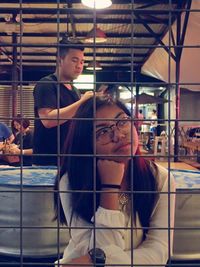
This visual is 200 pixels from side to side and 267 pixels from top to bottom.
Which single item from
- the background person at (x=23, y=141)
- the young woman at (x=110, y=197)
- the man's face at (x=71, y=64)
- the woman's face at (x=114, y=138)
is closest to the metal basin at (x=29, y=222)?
the background person at (x=23, y=141)

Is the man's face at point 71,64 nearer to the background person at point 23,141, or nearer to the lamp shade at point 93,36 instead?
the lamp shade at point 93,36

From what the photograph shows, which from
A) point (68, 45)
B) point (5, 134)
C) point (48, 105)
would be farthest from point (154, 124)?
point (5, 134)

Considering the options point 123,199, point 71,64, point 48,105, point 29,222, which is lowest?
point 29,222

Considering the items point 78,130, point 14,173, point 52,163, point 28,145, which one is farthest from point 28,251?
point 28,145

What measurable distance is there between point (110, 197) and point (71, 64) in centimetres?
86

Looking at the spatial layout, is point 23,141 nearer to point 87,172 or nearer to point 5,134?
point 87,172

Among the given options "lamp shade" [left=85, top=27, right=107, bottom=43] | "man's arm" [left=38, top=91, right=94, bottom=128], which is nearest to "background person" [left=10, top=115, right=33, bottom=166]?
"man's arm" [left=38, top=91, right=94, bottom=128]

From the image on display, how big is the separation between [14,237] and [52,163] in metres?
0.57

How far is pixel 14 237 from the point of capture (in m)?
1.22

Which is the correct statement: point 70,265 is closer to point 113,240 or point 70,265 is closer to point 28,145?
point 113,240

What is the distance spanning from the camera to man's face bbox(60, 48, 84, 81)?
5.39 ft

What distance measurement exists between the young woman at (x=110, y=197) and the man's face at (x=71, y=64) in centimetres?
73

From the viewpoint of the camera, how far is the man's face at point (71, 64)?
164 centimetres

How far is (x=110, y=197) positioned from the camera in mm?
903
